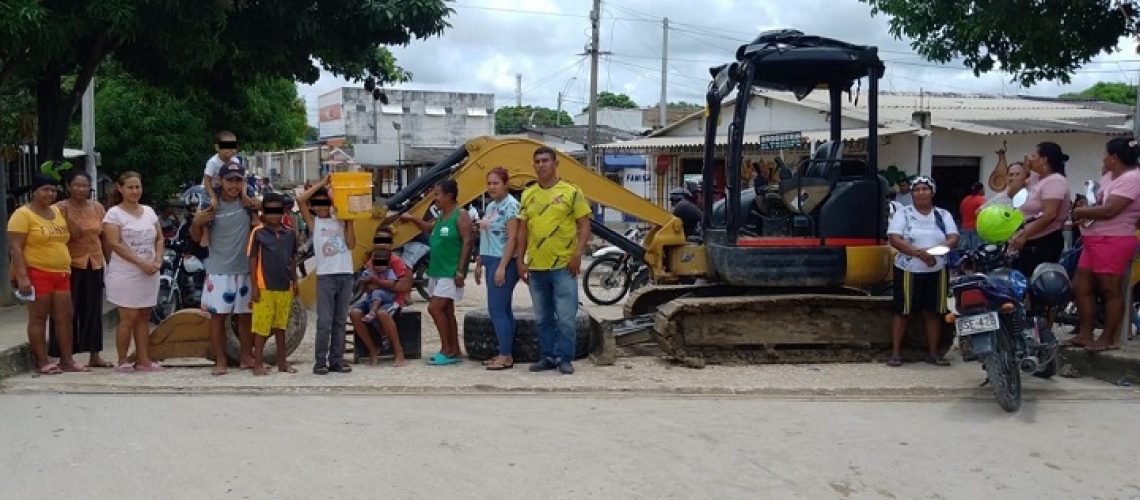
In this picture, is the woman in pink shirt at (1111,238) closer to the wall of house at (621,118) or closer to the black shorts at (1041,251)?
the black shorts at (1041,251)

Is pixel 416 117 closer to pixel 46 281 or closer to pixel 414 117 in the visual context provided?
pixel 414 117

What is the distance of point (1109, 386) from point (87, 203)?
8.24 metres

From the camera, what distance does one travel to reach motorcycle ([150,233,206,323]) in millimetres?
10898

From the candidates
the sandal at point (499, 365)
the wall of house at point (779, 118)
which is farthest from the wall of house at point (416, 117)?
the sandal at point (499, 365)

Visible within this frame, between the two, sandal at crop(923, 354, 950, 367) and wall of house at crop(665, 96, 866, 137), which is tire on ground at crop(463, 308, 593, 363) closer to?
sandal at crop(923, 354, 950, 367)

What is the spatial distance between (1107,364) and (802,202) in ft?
8.84

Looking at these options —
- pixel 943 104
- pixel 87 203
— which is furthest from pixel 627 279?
pixel 943 104

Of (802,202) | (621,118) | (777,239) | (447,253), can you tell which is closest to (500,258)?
(447,253)

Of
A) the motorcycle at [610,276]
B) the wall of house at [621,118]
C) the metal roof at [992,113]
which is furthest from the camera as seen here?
the wall of house at [621,118]

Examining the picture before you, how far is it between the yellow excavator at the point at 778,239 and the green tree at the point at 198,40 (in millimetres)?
3380

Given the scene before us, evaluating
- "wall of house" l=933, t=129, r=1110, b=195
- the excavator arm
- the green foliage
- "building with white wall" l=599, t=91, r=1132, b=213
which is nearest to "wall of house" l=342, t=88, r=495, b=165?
the green foliage

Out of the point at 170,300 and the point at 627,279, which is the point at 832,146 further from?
the point at 170,300

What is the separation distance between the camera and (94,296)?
843 centimetres

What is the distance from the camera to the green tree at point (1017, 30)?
1044 centimetres
